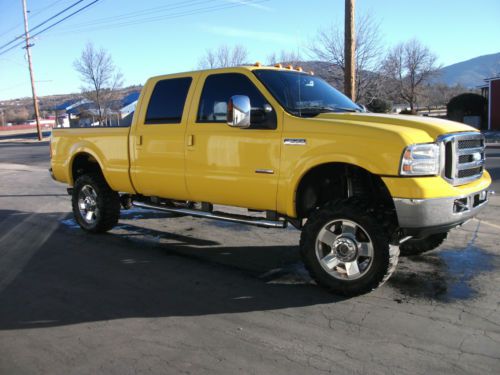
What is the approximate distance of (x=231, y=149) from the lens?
4977 millimetres

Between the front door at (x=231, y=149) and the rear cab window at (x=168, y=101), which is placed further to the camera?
the rear cab window at (x=168, y=101)

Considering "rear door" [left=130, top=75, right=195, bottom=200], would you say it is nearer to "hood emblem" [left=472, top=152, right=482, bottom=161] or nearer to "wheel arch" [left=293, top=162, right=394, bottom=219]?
"wheel arch" [left=293, top=162, right=394, bottom=219]

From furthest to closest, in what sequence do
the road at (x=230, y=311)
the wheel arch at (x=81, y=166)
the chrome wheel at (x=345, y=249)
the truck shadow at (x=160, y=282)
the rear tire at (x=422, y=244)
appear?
the wheel arch at (x=81, y=166)
the rear tire at (x=422, y=244)
the chrome wheel at (x=345, y=249)
the truck shadow at (x=160, y=282)
the road at (x=230, y=311)

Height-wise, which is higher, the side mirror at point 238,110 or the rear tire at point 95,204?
the side mirror at point 238,110

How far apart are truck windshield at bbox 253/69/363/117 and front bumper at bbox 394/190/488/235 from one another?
1431 mm

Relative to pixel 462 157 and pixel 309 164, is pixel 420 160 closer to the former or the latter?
pixel 462 157

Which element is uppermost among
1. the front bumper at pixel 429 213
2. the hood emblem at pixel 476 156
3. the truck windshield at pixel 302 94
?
the truck windshield at pixel 302 94

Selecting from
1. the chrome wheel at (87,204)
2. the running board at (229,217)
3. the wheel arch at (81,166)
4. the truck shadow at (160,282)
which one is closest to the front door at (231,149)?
the running board at (229,217)

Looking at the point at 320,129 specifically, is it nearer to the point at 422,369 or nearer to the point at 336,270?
the point at 336,270

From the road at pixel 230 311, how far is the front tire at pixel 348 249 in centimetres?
18

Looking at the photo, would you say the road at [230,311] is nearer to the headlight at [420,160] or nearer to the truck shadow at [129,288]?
the truck shadow at [129,288]

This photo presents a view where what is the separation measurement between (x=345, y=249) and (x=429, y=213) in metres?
0.85

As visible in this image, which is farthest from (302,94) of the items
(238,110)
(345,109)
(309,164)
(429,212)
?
(429,212)

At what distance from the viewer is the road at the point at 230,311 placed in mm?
3186
